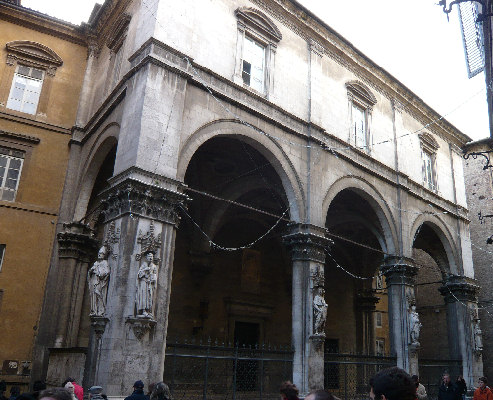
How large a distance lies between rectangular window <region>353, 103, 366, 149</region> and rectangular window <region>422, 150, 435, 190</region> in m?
3.86

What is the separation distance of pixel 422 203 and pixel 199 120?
32.4 feet

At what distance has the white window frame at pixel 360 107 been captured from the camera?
1460cm

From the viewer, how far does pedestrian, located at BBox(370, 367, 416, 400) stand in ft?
7.22

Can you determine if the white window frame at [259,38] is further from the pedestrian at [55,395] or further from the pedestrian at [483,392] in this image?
the pedestrian at [55,395]

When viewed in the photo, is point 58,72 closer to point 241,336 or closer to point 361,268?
point 241,336

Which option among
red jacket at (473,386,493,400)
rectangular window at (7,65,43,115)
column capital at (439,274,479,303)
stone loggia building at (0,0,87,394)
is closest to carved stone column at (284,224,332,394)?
red jacket at (473,386,493,400)

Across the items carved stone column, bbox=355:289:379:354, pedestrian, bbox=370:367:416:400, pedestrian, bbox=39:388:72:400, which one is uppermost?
carved stone column, bbox=355:289:379:354

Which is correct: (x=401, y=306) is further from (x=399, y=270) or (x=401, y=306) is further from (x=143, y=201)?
(x=143, y=201)

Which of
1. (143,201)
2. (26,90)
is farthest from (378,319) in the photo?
(26,90)

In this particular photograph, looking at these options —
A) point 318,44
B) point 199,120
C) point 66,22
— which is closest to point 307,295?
point 199,120

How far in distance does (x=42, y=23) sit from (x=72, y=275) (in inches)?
293

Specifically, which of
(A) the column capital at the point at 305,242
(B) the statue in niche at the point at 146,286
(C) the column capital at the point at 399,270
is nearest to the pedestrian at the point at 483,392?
(A) the column capital at the point at 305,242

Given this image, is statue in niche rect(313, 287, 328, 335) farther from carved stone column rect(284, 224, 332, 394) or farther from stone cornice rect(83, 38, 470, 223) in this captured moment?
stone cornice rect(83, 38, 470, 223)

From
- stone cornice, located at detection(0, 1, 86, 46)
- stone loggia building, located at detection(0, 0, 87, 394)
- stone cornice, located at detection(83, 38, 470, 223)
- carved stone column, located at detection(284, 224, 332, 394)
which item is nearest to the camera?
stone cornice, located at detection(83, 38, 470, 223)
